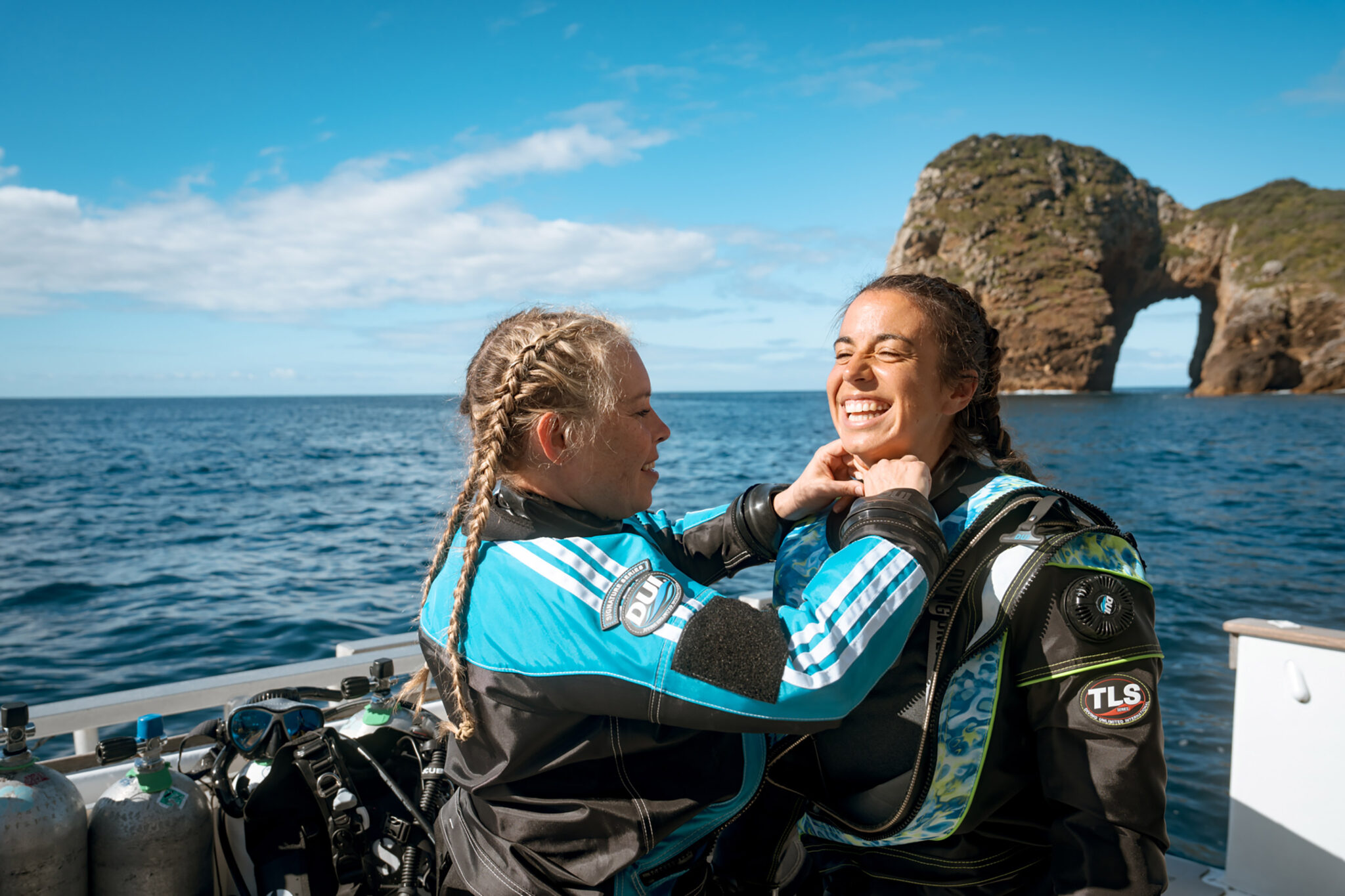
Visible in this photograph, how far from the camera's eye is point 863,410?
7.19ft

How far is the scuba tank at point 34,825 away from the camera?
7.32 ft

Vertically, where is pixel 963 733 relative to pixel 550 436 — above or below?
below

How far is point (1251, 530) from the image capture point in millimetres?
20188

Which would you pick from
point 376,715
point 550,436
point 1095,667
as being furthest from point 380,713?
point 1095,667

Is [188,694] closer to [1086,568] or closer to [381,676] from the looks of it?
[381,676]

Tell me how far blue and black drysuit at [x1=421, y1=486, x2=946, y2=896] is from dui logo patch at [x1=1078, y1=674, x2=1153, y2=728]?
427 mm

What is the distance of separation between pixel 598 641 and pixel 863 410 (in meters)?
1.01

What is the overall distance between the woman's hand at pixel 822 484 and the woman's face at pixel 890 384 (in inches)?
3.6

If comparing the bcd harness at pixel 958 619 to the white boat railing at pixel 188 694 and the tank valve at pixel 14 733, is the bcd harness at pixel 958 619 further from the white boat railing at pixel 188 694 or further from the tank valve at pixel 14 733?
the tank valve at pixel 14 733

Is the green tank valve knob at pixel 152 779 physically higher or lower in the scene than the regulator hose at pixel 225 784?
higher

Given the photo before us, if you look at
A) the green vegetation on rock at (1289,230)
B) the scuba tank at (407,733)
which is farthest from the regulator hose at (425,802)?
the green vegetation on rock at (1289,230)

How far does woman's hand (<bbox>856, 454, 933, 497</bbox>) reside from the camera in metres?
1.86

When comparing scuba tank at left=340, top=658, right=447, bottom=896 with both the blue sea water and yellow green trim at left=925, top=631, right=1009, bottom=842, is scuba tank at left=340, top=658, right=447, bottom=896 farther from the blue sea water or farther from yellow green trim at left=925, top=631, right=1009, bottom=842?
yellow green trim at left=925, top=631, right=1009, bottom=842

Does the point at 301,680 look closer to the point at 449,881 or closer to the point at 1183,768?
the point at 449,881
